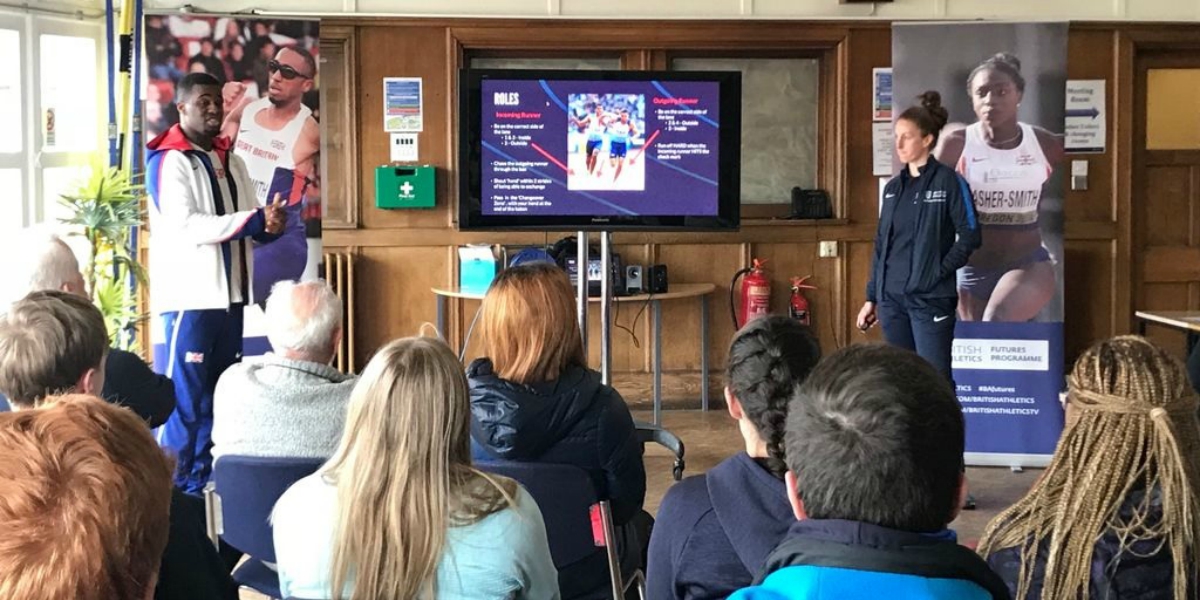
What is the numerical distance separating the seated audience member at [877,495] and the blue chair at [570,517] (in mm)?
1346

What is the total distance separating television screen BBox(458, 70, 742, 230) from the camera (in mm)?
5262

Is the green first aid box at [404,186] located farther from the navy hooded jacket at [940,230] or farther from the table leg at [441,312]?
the navy hooded jacket at [940,230]

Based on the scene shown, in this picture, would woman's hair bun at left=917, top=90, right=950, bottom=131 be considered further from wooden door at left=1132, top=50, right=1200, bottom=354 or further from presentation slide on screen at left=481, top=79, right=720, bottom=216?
wooden door at left=1132, top=50, right=1200, bottom=354

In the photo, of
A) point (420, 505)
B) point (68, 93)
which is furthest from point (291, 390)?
point (68, 93)

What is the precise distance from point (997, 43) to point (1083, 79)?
137cm

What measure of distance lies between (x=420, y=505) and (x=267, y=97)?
4952 mm

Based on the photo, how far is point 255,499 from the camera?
283 cm

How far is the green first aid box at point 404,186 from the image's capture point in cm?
735

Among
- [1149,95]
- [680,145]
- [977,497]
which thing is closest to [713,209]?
[680,145]

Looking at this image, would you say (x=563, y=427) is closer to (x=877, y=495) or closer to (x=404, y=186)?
(x=877, y=495)

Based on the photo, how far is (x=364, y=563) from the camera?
2.05m

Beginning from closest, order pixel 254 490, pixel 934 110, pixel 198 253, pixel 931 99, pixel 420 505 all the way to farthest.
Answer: pixel 420 505, pixel 254 490, pixel 198 253, pixel 934 110, pixel 931 99

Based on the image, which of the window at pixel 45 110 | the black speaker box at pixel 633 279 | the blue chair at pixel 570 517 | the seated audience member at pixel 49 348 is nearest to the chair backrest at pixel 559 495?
the blue chair at pixel 570 517

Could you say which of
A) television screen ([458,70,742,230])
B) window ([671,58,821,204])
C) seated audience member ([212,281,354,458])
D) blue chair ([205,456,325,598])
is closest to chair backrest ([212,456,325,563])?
blue chair ([205,456,325,598])
